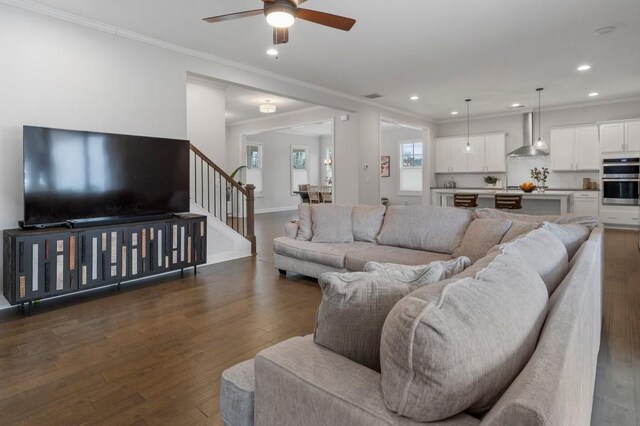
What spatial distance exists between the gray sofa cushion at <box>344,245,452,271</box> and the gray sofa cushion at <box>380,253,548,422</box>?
2.54 meters

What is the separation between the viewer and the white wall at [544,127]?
7.93m

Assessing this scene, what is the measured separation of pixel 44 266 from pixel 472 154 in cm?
934

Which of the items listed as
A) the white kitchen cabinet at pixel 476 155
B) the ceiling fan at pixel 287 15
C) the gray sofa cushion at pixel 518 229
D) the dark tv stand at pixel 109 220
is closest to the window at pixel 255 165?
the white kitchen cabinet at pixel 476 155

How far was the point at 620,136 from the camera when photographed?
7441mm

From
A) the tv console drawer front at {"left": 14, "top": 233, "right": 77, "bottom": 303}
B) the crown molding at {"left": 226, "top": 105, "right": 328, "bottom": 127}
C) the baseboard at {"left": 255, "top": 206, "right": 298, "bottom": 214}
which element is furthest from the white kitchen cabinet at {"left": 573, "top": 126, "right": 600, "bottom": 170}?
the tv console drawer front at {"left": 14, "top": 233, "right": 77, "bottom": 303}

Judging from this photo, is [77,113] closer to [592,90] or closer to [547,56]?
[547,56]

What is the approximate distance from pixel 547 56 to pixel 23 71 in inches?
244

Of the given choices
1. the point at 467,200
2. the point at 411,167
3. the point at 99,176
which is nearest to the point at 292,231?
the point at 99,176

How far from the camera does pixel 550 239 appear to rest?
178cm

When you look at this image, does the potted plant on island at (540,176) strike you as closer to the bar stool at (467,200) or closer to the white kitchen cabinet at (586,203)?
Answer: the white kitchen cabinet at (586,203)

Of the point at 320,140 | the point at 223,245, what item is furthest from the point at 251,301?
the point at 320,140

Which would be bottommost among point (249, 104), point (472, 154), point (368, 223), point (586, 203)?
point (368, 223)

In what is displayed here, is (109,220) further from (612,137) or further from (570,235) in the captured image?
(612,137)

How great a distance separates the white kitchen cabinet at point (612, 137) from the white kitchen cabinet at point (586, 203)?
97 cm
